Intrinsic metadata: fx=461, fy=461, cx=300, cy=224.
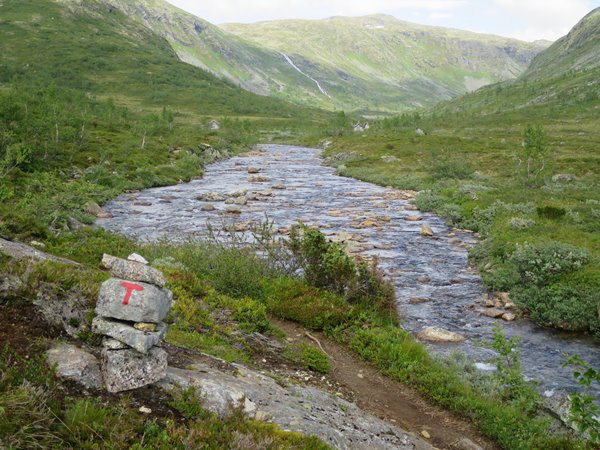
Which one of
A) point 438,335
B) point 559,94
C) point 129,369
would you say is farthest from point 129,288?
point 559,94

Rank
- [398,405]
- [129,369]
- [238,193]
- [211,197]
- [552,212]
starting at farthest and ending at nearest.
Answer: [238,193], [211,197], [552,212], [398,405], [129,369]

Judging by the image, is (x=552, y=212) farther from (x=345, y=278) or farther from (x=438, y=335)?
(x=345, y=278)

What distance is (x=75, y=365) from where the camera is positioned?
638 centimetres

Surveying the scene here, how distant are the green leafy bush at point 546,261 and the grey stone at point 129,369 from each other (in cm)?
1500

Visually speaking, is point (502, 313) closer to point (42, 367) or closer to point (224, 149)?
point (42, 367)

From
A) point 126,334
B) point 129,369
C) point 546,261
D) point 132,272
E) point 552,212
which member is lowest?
point 546,261

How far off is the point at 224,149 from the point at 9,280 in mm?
→ 71361

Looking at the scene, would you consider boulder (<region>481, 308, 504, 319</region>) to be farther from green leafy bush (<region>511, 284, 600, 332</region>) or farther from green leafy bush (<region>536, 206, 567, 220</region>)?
green leafy bush (<region>536, 206, 567, 220</region>)

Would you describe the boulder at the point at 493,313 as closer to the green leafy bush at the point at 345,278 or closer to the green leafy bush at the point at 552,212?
the green leafy bush at the point at 345,278

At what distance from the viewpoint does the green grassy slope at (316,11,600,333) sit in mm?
16594

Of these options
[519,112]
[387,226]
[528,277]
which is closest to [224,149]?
[387,226]

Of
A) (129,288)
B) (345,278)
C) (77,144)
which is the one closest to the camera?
(129,288)

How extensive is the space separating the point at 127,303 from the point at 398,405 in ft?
20.4

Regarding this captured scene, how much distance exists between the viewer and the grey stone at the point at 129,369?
6391 millimetres
